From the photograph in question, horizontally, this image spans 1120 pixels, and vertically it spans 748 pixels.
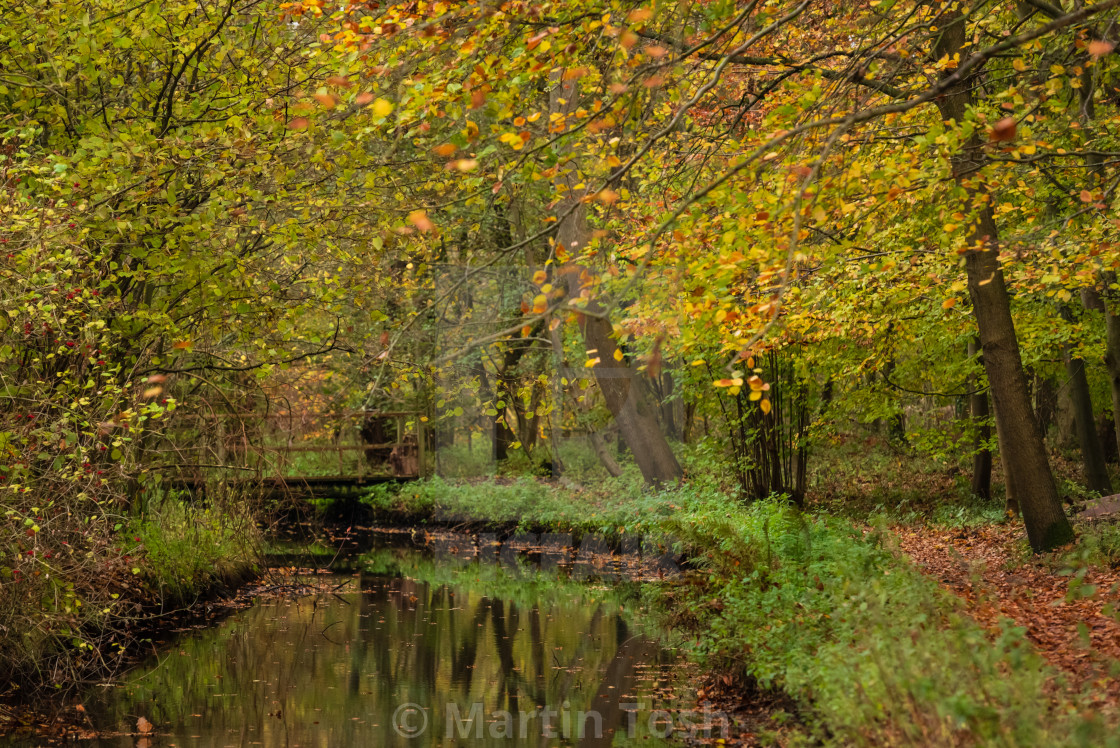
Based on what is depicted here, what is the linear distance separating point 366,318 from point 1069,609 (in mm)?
16214

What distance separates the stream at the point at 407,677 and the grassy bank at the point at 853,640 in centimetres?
85

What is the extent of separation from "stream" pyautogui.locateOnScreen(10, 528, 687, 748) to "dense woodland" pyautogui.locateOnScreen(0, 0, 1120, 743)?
4.10 ft

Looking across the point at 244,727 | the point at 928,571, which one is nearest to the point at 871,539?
the point at 928,571

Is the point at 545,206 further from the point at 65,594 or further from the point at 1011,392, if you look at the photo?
the point at 65,594

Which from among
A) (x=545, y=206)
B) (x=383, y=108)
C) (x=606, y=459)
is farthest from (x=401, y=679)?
(x=606, y=459)

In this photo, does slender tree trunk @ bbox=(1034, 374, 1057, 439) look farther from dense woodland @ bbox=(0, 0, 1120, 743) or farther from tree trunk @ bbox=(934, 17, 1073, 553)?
tree trunk @ bbox=(934, 17, 1073, 553)

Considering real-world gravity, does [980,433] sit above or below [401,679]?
above

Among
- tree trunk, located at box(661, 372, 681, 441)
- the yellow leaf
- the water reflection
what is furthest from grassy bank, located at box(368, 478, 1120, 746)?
tree trunk, located at box(661, 372, 681, 441)

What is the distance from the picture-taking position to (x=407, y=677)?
30.1 ft

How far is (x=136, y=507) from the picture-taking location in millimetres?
11570

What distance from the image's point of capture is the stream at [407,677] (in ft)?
24.3

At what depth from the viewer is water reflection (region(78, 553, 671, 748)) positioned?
7414mm

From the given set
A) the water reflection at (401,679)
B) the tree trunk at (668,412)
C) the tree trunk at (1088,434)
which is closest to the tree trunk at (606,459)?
the tree trunk at (668,412)

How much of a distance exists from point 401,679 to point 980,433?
430 inches
